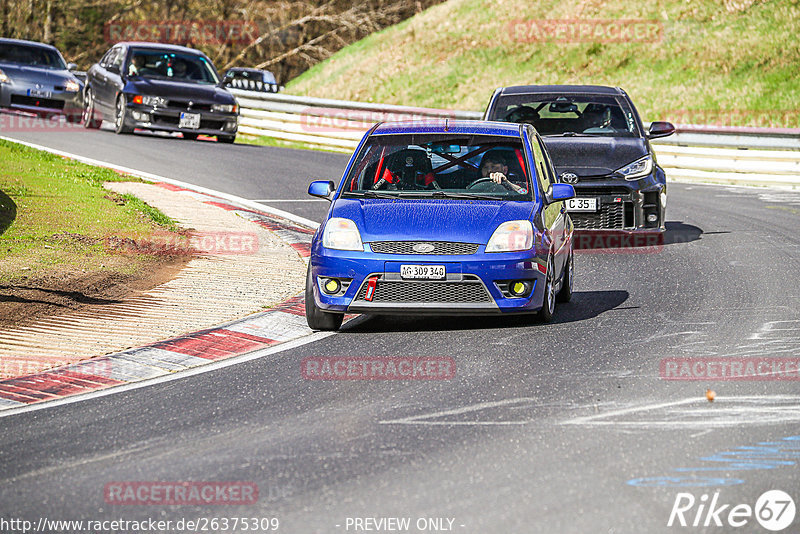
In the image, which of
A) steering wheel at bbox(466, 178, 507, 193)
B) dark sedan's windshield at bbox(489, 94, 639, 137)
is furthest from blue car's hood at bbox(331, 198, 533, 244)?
dark sedan's windshield at bbox(489, 94, 639, 137)

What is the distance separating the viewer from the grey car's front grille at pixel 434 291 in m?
8.94

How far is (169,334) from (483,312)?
2.27 metres

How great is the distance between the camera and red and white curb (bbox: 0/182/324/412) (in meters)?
7.54

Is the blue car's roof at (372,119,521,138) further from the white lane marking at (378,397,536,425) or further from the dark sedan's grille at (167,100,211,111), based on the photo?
the dark sedan's grille at (167,100,211,111)

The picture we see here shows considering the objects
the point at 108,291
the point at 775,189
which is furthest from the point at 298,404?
the point at 775,189

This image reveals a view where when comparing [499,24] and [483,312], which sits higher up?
[499,24]

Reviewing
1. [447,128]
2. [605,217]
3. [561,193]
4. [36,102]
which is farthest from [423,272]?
[36,102]

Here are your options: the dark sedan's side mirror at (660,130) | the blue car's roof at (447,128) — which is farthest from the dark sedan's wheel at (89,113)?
the blue car's roof at (447,128)

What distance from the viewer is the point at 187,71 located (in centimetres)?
2484

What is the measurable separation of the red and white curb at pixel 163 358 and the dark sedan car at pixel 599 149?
4.30 meters

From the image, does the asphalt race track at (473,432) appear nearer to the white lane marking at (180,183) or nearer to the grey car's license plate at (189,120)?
the white lane marking at (180,183)

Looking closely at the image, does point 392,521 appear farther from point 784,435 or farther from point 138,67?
point 138,67

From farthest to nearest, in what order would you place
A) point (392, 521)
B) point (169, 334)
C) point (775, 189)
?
point (775, 189), point (169, 334), point (392, 521)

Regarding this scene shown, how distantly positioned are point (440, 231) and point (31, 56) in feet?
66.8
